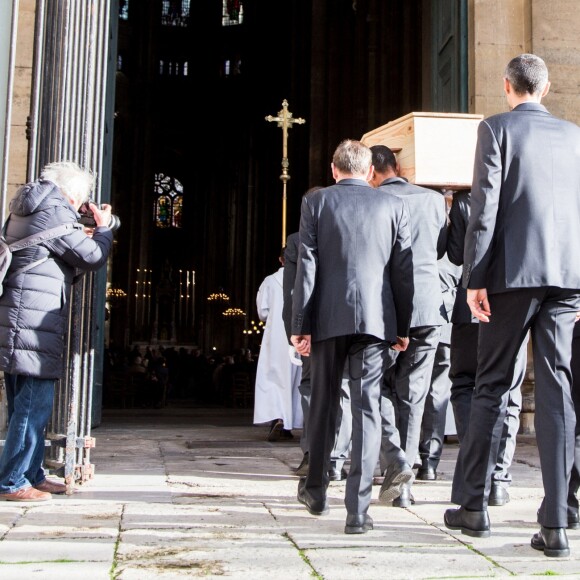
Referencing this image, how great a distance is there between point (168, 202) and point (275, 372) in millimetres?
35042

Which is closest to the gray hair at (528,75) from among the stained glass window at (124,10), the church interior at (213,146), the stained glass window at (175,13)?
the church interior at (213,146)

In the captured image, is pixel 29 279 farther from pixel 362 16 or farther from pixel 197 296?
pixel 197 296

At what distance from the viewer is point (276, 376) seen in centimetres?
786

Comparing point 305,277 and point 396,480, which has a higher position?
point 305,277

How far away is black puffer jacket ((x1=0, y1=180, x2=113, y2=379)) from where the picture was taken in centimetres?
423

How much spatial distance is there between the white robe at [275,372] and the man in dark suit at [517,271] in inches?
171

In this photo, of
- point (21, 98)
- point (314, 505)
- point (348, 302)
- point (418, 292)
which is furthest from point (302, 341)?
point (21, 98)

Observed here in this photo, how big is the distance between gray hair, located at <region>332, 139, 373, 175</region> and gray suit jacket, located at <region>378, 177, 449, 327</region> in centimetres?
64

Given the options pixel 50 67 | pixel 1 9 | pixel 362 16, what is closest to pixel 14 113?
pixel 1 9

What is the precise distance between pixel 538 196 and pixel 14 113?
4588 millimetres

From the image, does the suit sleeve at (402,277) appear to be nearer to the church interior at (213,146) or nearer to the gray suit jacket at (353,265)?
the gray suit jacket at (353,265)

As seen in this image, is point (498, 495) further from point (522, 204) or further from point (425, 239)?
point (522, 204)

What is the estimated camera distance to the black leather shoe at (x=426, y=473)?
5.02m

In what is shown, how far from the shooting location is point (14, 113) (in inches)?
260
